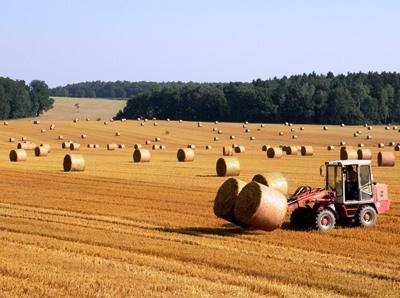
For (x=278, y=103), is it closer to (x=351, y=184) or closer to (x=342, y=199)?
(x=351, y=184)

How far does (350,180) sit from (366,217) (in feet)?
3.37

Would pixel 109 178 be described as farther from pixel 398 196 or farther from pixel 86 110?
pixel 86 110

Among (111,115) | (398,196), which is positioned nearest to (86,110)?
(111,115)

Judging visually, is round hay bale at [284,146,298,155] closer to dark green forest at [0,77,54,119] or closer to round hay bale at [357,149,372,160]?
round hay bale at [357,149,372,160]

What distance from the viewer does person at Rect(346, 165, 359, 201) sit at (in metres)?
20.6

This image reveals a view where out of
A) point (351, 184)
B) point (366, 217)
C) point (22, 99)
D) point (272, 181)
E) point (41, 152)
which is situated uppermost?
point (22, 99)

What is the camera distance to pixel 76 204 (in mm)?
25812

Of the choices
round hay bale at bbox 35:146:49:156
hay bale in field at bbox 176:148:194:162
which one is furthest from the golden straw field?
round hay bale at bbox 35:146:49:156

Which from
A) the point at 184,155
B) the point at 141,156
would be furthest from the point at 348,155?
the point at 141,156

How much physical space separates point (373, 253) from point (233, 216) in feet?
13.6

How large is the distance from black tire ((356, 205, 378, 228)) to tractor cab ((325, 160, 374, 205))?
23 centimetres

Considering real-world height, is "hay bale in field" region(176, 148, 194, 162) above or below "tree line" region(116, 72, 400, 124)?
below

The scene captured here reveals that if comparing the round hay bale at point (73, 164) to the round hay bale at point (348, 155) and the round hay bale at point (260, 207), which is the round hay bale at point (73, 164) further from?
the round hay bale at point (260, 207)

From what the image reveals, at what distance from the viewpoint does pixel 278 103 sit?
434ft
